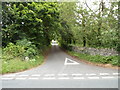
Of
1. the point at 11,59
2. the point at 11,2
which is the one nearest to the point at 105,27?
the point at 11,59

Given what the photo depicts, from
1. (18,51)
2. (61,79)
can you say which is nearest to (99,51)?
(61,79)

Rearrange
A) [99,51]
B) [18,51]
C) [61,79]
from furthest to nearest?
1. [99,51]
2. [18,51]
3. [61,79]

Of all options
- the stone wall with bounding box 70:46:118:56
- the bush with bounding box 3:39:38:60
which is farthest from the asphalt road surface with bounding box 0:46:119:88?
the stone wall with bounding box 70:46:118:56

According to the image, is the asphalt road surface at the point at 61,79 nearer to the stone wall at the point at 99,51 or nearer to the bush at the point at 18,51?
the bush at the point at 18,51

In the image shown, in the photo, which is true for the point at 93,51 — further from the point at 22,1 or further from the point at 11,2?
the point at 11,2

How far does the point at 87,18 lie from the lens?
8805mm

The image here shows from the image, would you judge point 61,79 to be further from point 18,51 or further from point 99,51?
point 99,51

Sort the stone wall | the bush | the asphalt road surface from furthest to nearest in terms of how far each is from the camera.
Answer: the stone wall < the bush < the asphalt road surface

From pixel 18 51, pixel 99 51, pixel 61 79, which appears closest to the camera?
pixel 61 79

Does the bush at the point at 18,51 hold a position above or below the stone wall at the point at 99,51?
above

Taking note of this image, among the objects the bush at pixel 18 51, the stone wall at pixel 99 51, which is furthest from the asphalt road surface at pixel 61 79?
the stone wall at pixel 99 51

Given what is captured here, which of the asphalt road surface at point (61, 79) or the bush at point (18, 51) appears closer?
the asphalt road surface at point (61, 79)

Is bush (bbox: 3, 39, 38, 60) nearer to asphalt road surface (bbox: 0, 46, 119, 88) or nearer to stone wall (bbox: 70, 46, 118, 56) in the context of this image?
asphalt road surface (bbox: 0, 46, 119, 88)

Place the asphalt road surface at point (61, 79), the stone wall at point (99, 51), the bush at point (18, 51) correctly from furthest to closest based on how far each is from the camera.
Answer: the stone wall at point (99, 51), the bush at point (18, 51), the asphalt road surface at point (61, 79)
